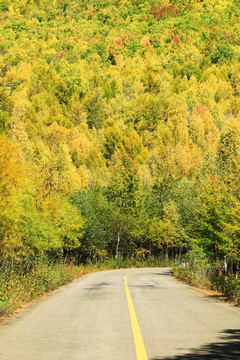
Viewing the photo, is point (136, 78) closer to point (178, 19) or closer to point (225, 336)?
point (178, 19)

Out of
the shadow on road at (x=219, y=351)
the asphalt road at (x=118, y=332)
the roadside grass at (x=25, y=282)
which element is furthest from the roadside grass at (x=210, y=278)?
the roadside grass at (x=25, y=282)

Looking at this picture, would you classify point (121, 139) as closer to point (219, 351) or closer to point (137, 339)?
point (137, 339)

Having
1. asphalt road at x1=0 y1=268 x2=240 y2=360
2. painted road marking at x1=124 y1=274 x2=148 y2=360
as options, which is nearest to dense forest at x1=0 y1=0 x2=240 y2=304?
asphalt road at x1=0 y1=268 x2=240 y2=360

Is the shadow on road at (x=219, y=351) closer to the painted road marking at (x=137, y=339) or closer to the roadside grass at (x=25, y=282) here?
the painted road marking at (x=137, y=339)

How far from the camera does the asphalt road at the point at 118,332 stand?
17.1ft

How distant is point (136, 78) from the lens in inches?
4948

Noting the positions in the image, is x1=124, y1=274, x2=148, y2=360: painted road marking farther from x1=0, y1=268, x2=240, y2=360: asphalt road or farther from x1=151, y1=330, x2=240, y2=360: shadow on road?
x1=151, y1=330, x2=240, y2=360: shadow on road

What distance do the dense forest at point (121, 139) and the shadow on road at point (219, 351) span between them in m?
5.95

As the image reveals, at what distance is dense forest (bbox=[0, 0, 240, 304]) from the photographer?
1836cm

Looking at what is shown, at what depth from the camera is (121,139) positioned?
261 feet

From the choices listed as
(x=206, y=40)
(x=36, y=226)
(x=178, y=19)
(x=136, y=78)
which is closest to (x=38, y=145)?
(x=36, y=226)

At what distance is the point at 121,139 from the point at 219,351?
2962 inches

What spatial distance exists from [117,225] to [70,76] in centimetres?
7980

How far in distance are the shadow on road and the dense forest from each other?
5.95 m
